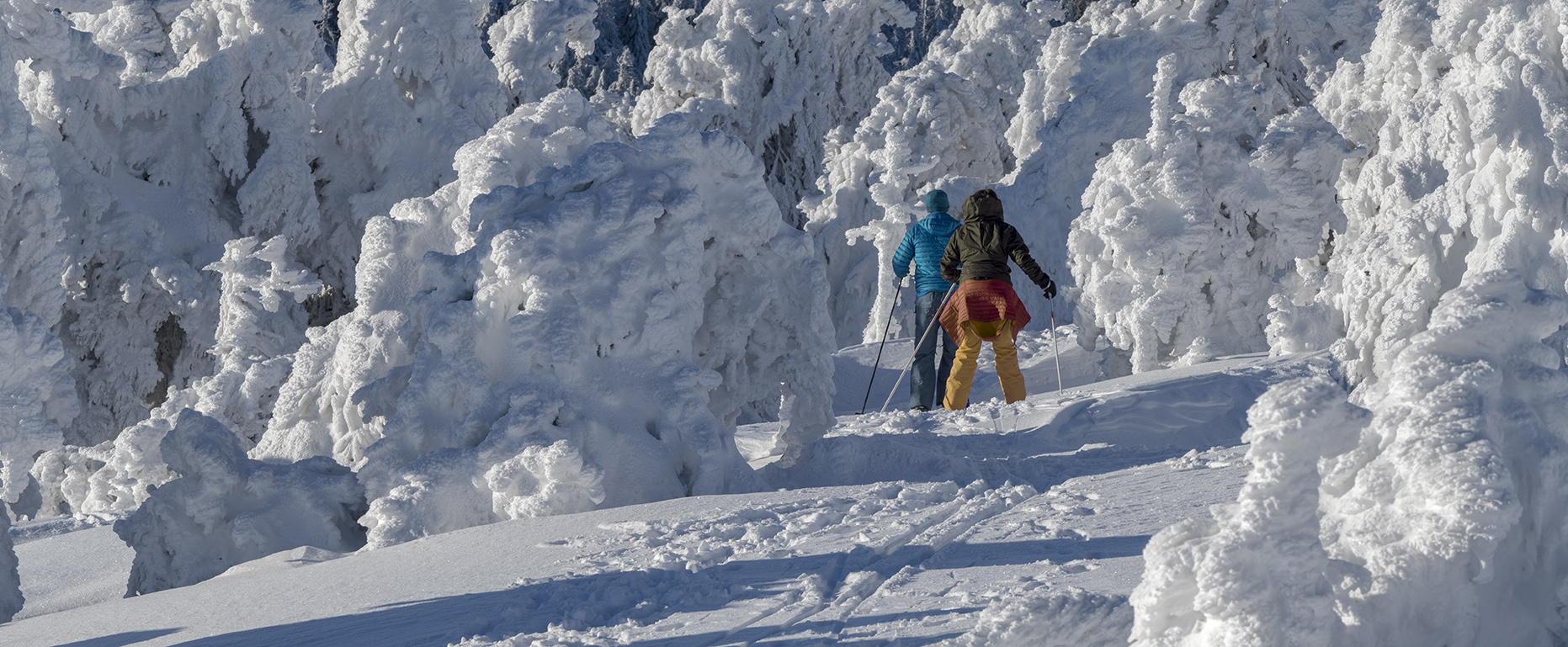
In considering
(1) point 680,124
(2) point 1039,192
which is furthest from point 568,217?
(2) point 1039,192

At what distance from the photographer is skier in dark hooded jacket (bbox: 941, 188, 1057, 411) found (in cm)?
839

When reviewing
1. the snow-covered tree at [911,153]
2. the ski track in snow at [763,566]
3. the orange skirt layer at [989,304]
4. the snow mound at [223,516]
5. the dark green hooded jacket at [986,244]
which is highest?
the snow-covered tree at [911,153]

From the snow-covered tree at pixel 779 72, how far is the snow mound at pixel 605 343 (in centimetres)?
1561

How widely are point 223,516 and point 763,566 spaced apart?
3.39 metres

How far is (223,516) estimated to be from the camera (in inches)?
254

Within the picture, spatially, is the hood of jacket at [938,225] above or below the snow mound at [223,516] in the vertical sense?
above

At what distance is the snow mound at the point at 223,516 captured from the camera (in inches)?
248

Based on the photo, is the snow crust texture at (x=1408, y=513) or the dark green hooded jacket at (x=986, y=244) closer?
the snow crust texture at (x=1408, y=513)

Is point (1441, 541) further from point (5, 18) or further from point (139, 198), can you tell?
point (139, 198)

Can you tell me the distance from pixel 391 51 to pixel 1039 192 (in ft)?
29.2

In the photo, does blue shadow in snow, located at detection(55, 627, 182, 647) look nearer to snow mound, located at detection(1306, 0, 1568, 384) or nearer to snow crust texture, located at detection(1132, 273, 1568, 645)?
snow crust texture, located at detection(1132, 273, 1568, 645)

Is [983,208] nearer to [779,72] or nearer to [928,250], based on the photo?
[928,250]

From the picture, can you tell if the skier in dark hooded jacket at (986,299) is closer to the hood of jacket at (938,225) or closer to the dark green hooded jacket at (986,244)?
the dark green hooded jacket at (986,244)

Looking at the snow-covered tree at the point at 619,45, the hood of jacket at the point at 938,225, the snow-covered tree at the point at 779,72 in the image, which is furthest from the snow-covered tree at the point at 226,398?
the snow-covered tree at the point at 619,45
